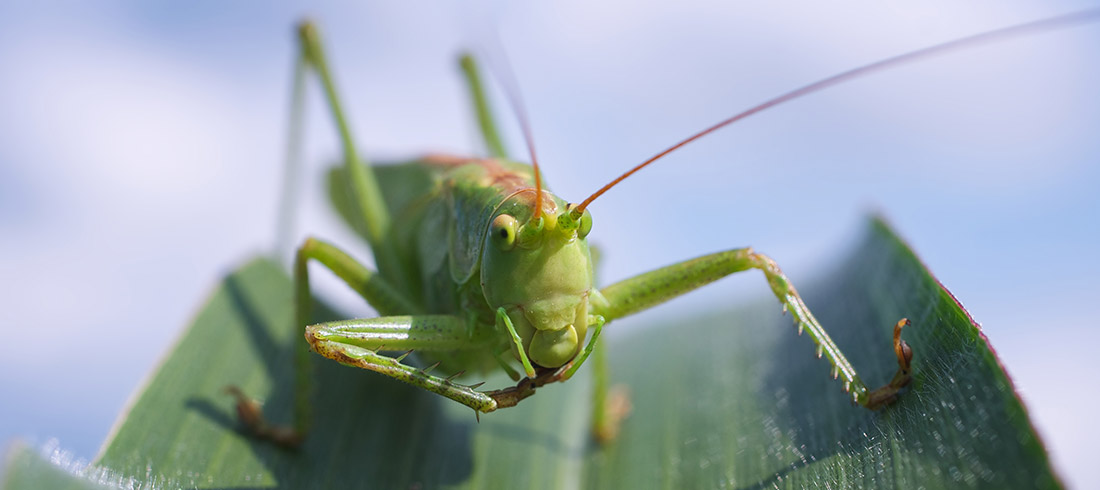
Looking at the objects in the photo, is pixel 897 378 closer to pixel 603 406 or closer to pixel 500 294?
pixel 500 294

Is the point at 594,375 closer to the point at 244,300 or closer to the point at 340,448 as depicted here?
the point at 340,448

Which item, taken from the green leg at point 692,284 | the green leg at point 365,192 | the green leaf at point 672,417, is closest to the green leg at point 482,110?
the green leg at point 365,192

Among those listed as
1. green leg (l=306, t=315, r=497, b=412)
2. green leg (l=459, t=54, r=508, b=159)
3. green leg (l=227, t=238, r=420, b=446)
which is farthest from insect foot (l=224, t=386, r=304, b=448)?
green leg (l=459, t=54, r=508, b=159)

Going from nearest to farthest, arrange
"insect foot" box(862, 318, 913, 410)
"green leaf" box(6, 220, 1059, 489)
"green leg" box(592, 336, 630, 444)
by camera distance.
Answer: "green leaf" box(6, 220, 1059, 489), "insect foot" box(862, 318, 913, 410), "green leg" box(592, 336, 630, 444)

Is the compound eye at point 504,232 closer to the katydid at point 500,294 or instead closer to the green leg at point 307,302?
the katydid at point 500,294

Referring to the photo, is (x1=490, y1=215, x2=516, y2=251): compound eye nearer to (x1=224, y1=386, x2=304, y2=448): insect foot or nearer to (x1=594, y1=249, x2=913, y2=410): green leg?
(x1=594, y1=249, x2=913, y2=410): green leg

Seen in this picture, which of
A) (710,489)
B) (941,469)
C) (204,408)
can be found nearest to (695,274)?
(710,489)

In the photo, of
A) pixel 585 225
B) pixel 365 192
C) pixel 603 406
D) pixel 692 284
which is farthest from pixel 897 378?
pixel 365 192
